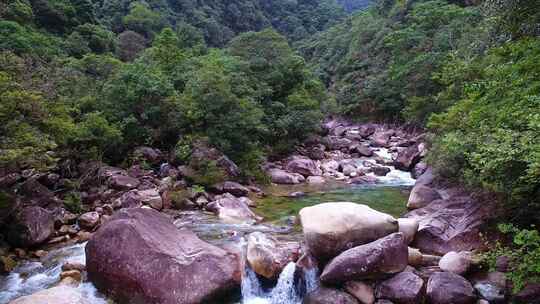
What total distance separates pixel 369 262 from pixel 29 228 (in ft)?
29.6

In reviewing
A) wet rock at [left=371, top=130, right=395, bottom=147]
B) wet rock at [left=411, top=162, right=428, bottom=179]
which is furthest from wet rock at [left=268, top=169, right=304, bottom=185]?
wet rock at [left=371, top=130, right=395, bottom=147]

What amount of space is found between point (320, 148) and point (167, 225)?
19837 millimetres

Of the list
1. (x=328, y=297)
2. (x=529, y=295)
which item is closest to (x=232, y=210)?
(x=328, y=297)

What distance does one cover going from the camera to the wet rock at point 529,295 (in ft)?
24.6

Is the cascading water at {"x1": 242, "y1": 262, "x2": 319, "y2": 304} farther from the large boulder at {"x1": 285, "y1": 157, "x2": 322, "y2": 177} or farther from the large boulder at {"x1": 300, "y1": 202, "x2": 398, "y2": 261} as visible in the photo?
the large boulder at {"x1": 285, "y1": 157, "x2": 322, "y2": 177}

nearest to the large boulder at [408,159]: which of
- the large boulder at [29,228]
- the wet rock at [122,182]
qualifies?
the wet rock at [122,182]

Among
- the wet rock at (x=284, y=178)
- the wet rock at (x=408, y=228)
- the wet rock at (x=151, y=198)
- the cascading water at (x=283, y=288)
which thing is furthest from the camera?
the wet rock at (x=284, y=178)

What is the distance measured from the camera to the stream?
9039 mm

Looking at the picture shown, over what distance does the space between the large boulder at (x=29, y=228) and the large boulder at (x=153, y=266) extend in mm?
2951

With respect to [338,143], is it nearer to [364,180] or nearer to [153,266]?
[364,180]

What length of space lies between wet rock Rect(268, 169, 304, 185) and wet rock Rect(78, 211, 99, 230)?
32.7 feet

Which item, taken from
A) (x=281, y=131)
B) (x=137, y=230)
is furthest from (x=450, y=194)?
(x=281, y=131)

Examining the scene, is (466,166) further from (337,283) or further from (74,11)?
(74,11)

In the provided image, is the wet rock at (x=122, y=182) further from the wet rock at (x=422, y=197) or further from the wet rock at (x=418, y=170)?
the wet rock at (x=418, y=170)
